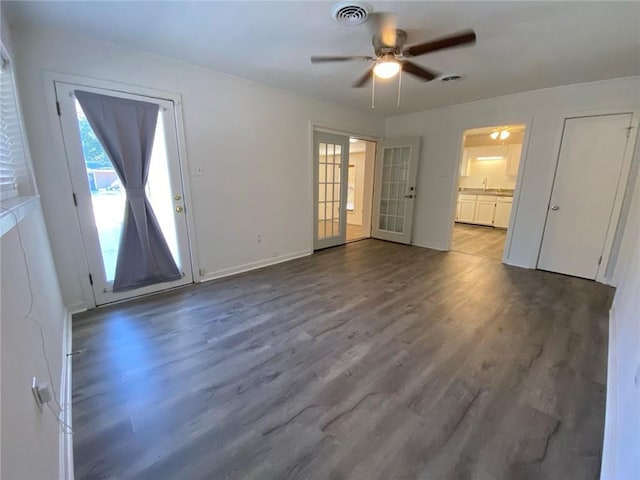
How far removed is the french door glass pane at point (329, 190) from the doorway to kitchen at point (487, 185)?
281 cm

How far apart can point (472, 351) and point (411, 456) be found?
110 centimetres

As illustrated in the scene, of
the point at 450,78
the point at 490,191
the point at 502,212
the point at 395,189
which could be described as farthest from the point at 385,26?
the point at 490,191

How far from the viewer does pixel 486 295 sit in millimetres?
3158

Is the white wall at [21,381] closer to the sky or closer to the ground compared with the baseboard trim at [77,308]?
closer to the sky

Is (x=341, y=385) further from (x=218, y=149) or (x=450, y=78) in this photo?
(x=450, y=78)

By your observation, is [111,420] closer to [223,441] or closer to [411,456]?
[223,441]

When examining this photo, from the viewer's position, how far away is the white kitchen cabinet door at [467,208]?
727 cm

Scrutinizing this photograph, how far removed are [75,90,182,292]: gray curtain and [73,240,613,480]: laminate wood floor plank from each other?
32 centimetres

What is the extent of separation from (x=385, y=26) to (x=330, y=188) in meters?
2.98

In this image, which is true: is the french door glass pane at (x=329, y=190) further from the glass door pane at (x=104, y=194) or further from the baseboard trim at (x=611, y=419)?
the baseboard trim at (x=611, y=419)

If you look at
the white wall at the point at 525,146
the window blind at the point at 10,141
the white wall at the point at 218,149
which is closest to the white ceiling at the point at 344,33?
the white wall at the point at 218,149

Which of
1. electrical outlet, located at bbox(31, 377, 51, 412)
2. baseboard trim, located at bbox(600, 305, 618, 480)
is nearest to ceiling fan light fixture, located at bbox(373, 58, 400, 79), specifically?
baseboard trim, located at bbox(600, 305, 618, 480)

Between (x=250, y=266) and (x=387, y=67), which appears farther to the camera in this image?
(x=250, y=266)

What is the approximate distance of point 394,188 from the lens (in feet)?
18.2
